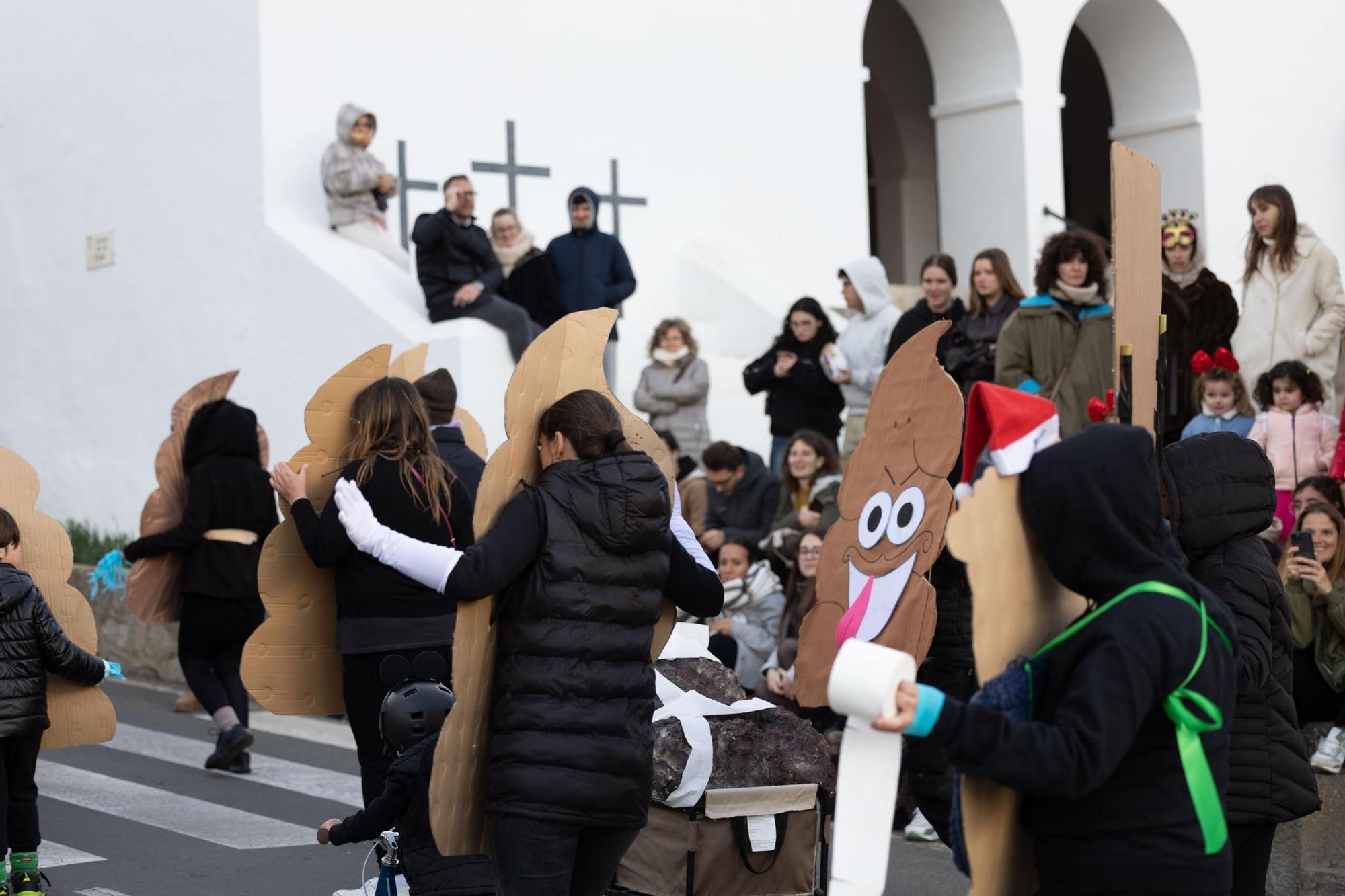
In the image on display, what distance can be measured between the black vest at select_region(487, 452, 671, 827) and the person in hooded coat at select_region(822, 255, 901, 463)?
6.69 meters

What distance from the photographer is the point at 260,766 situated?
9.06 m

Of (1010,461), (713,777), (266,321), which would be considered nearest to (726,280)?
(266,321)

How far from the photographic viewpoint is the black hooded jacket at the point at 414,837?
4.58 metres

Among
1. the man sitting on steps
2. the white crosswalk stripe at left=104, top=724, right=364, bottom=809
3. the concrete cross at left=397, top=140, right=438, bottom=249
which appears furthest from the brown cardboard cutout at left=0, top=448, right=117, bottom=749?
the concrete cross at left=397, top=140, right=438, bottom=249

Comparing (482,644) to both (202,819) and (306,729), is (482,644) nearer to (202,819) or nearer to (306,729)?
(202,819)

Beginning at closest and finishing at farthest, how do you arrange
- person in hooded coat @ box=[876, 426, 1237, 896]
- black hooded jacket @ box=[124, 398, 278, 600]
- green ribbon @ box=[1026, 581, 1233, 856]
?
person in hooded coat @ box=[876, 426, 1237, 896]
green ribbon @ box=[1026, 581, 1233, 856]
black hooded jacket @ box=[124, 398, 278, 600]

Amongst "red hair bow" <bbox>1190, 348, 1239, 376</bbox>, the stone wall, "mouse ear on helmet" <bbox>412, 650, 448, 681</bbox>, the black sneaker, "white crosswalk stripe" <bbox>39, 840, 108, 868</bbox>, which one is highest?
"red hair bow" <bbox>1190, 348, 1239, 376</bbox>

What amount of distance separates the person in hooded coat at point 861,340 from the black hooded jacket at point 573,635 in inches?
263

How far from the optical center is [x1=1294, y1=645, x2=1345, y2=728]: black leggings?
21.2 feet

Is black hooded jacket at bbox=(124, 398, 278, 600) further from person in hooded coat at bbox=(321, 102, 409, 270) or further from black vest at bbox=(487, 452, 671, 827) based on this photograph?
person in hooded coat at bbox=(321, 102, 409, 270)

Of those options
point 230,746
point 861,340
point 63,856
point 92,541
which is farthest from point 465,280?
point 63,856

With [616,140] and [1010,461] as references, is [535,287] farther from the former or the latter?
[1010,461]

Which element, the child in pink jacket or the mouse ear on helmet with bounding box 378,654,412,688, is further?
the child in pink jacket

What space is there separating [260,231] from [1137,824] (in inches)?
431
